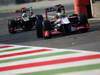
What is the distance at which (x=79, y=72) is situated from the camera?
589cm

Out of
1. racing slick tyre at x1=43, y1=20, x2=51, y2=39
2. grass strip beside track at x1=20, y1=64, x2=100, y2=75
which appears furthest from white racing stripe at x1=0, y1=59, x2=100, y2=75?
racing slick tyre at x1=43, y1=20, x2=51, y2=39

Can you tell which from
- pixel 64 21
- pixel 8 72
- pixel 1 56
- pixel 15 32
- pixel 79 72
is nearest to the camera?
pixel 79 72

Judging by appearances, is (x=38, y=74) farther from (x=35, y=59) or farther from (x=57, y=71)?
(x=35, y=59)

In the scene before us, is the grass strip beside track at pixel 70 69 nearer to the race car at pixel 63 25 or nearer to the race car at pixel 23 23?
the race car at pixel 63 25

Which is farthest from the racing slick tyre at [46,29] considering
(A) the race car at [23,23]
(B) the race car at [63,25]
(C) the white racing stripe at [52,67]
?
(C) the white racing stripe at [52,67]

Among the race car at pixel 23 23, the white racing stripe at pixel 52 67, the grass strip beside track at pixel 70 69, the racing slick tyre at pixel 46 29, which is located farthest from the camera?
the race car at pixel 23 23

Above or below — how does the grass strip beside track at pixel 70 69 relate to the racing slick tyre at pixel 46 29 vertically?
below

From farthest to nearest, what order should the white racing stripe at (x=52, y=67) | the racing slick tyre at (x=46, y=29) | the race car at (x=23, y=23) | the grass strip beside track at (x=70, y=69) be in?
the race car at (x=23, y=23)
the racing slick tyre at (x=46, y=29)
the white racing stripe at (x=52, y=67)
the grass strip beside track at (x=70, y=69)

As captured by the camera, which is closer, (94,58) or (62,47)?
(94,58)

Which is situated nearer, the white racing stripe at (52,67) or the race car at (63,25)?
the white racing stripe at (52,67)

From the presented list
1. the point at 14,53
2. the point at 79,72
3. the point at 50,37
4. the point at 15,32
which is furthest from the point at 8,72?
the point at 15,32

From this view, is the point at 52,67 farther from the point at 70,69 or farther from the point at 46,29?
the point at 46,29

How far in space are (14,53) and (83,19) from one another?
3.74 metres

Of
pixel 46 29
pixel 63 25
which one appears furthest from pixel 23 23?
pixel 63 25
